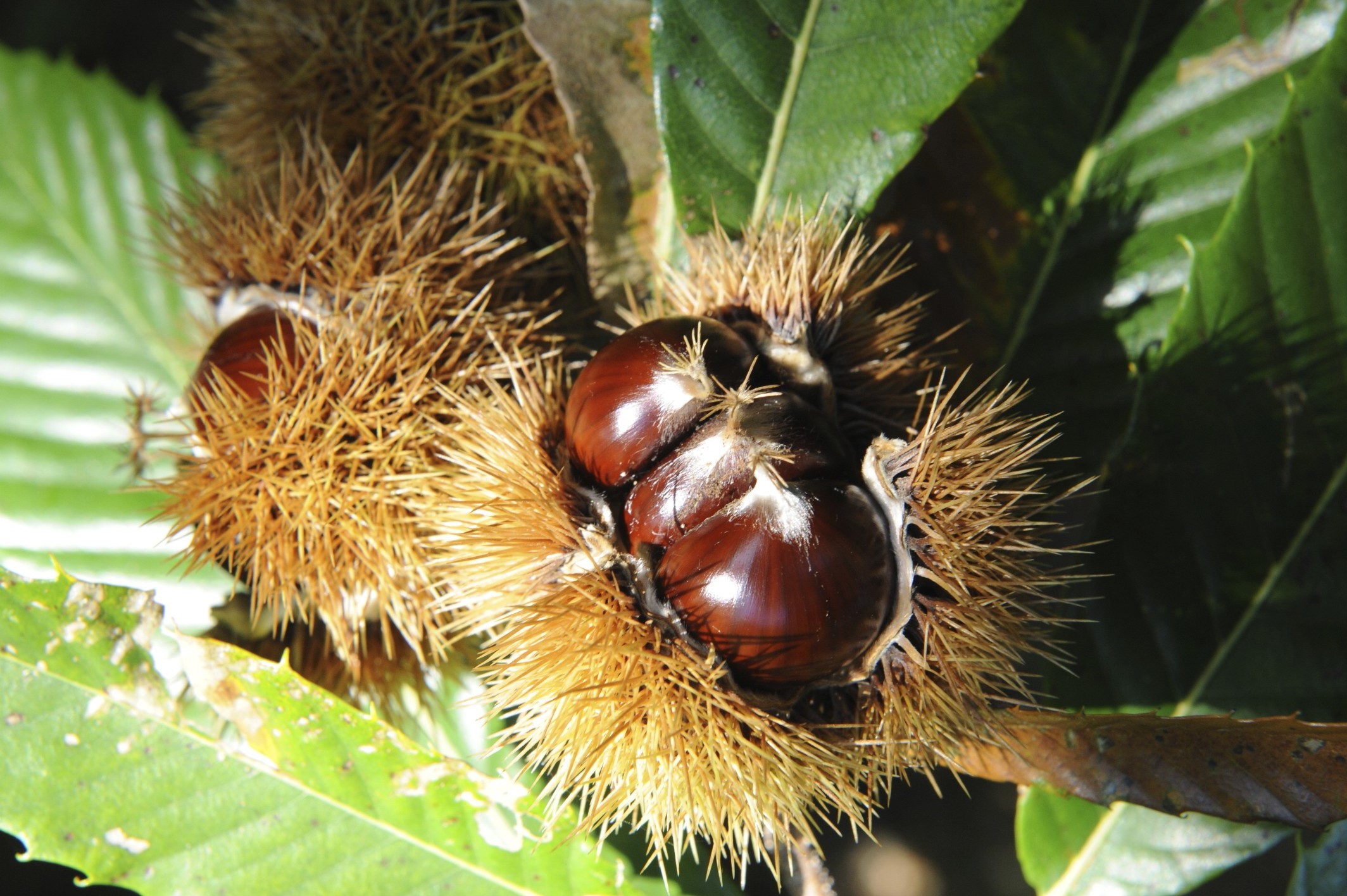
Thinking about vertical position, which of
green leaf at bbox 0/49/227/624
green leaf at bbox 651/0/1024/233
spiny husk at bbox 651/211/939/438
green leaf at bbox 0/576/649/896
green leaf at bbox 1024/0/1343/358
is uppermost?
green leaf at bbox 1024/0/1343/358

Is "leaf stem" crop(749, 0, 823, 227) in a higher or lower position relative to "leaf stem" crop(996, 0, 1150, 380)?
lower

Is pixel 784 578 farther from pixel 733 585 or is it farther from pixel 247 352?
pixel 247 352

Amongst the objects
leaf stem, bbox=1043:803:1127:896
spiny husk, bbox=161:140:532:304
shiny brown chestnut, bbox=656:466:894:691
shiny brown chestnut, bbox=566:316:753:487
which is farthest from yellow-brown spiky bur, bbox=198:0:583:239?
leaf stem, bbox=1043:803:1127:896

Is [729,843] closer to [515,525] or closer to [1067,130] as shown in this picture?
[515,525]

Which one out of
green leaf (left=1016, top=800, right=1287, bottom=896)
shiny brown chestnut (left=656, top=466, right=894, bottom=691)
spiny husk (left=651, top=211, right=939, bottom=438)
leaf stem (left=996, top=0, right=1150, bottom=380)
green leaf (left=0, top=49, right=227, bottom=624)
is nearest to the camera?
shiny brown chestnut (left=656, top=466, right=894, bottom=691)

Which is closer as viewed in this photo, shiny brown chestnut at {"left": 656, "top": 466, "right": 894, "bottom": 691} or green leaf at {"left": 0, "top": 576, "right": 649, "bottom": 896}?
shiny brown chestnut at {"left": 656, "top": 466, "right": 894, "bottom": 691}

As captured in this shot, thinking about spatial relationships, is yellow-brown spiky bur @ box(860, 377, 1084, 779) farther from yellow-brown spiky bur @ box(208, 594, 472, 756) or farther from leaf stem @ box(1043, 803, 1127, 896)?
yellow-brown spiky bur @ box(208, 594, 472, 756)

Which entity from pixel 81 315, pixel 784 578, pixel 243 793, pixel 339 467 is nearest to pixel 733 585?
pixel 784 578
